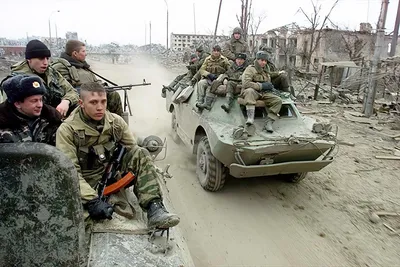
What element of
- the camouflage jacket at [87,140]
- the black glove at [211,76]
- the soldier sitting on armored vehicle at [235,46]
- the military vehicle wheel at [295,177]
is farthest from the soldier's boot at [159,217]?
the soldier sitting on armored vehicle at [235,46]

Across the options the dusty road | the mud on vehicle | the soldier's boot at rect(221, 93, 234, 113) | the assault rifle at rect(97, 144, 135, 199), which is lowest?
the dusty road

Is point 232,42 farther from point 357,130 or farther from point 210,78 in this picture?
point 357,130

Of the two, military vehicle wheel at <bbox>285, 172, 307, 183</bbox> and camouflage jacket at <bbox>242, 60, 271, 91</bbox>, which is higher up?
camouflage jacket at <bbox>242, 60, 271, 91</bbox>

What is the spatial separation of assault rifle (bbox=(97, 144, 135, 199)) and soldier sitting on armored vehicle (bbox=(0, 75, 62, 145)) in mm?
840

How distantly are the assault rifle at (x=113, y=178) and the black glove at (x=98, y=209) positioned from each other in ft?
1.00

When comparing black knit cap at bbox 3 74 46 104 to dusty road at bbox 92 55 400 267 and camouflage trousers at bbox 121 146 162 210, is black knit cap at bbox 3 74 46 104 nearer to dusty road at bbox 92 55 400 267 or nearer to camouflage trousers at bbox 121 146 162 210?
camouflage trousers at bbox 121 146 162 210

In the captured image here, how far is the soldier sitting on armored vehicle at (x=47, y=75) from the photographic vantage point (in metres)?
4.03

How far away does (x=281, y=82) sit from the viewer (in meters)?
6.61

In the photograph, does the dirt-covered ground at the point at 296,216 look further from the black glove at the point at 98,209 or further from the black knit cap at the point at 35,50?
the black knit cap at the point at 35,50

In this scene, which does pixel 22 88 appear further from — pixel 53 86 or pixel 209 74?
pixel 209 74

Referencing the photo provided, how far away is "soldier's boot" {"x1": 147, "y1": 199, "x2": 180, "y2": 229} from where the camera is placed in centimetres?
291

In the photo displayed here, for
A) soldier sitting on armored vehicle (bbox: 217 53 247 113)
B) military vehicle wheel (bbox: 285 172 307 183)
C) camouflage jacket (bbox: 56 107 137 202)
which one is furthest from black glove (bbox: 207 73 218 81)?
camouflage jacket (bbox: 56 107 137 202)

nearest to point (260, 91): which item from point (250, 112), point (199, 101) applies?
point (250, 112)

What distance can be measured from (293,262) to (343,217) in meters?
1.40
